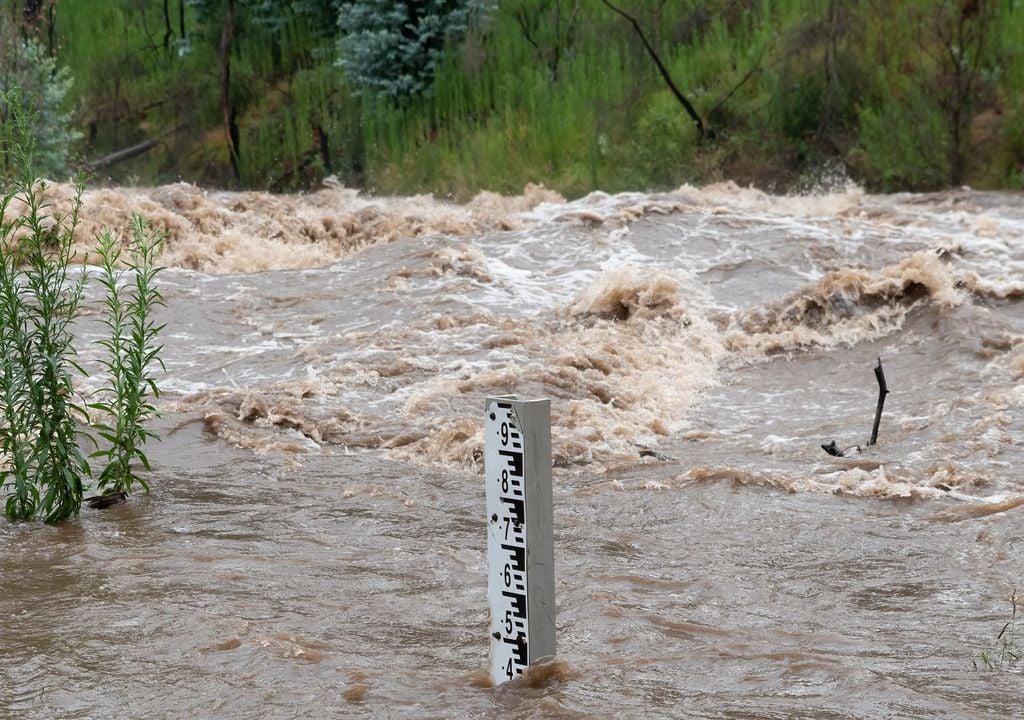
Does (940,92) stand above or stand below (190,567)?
above

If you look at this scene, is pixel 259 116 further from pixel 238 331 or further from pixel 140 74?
pixel 238 331

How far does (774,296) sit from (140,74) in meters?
19.3

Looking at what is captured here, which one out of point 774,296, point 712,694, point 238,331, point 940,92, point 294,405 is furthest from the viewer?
point 940,92

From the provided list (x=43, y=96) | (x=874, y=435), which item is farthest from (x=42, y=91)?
(x=874, y=435)

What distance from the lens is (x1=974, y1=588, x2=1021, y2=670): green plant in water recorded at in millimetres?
3947

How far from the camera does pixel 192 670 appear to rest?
155 inches

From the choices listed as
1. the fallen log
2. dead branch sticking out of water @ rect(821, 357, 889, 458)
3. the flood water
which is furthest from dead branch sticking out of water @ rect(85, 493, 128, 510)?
the fallen log

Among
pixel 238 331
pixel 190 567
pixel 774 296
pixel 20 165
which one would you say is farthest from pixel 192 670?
pixel 774 296

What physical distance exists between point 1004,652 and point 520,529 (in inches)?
69.7

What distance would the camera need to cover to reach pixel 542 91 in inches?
862

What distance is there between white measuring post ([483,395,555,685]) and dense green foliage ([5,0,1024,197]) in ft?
51.1

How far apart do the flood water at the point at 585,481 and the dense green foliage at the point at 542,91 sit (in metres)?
2.98

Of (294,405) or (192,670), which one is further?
(294,405)

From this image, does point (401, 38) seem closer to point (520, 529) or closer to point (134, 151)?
point (134, 151)
